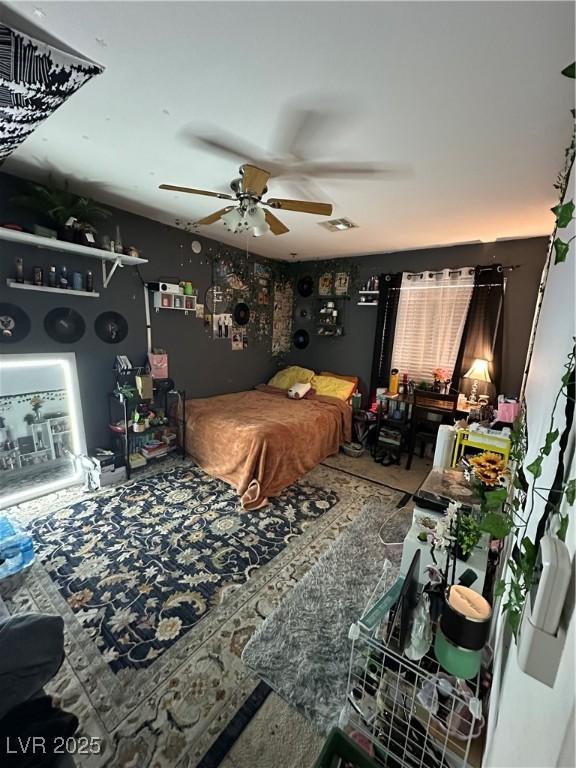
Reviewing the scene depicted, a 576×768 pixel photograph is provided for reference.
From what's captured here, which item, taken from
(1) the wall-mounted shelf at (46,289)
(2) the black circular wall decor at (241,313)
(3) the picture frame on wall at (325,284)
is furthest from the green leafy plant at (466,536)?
(3) the picture frame on wall at (325,284)

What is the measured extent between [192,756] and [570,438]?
5.45ft

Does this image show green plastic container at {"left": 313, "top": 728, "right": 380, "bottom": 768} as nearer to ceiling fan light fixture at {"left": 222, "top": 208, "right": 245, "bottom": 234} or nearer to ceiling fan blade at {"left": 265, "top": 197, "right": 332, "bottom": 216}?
ceiling fan blade at {"left": 265, "top": 197, "right": 332, "bottom": 216}

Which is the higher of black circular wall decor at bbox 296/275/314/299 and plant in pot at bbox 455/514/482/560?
black circular wall decor at bbox 296/275/314/299

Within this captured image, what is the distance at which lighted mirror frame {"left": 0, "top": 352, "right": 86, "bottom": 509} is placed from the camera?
99.7 inches

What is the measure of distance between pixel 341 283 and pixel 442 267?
131cm

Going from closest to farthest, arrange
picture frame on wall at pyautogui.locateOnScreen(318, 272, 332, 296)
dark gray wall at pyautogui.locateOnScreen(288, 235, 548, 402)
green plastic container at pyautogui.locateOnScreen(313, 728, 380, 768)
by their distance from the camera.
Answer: green plastic container at pyautogui.locateOnScreen(313, 728, 380, 768) → dark gray wall at pyautogui.locateOnScreen(288, 235, 548, 402) → picture frame on wall at pyautogui.locateOnScreen(318, 272, 332, 296)

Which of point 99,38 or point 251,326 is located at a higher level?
point 99,38

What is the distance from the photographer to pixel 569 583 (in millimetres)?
366

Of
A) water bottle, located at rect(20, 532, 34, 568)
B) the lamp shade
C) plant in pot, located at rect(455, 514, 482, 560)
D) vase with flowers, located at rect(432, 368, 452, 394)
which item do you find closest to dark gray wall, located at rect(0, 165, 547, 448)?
the lamp shade

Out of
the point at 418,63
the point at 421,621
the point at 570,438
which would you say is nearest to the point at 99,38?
the point at 418,63

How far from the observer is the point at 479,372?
334 cm

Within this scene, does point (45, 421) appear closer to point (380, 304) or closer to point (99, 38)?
point (99, 38)

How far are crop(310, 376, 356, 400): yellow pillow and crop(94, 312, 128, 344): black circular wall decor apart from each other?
2468 mm

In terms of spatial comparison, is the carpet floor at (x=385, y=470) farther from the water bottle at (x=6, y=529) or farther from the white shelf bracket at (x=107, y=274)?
the white shelf bracket at (x=107, y=274)
